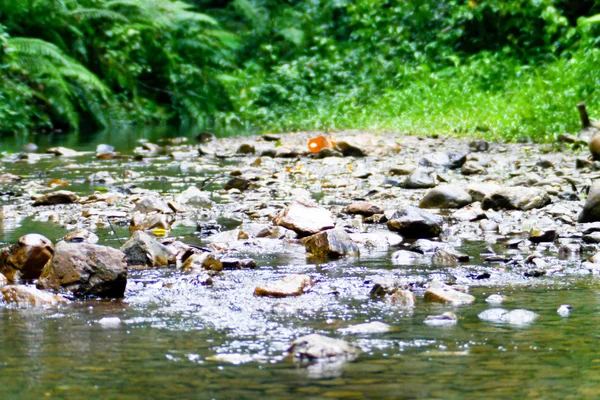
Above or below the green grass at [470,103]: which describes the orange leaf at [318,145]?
below

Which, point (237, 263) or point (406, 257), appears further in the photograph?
point (406, 257)

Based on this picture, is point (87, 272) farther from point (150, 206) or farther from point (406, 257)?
point (150, 206)

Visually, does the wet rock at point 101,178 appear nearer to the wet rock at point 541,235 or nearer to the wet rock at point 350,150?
the wet rock at point 350,150

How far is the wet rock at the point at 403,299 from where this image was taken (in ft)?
7.98

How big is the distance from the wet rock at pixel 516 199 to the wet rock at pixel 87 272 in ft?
8.19

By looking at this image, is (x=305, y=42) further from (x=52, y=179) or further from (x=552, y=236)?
(x=552, y=236)

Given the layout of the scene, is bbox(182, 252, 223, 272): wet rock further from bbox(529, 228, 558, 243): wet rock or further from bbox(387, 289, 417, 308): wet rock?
bbox(529, 228, 558, 243): wet rock

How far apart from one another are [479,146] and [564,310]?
5825 mm

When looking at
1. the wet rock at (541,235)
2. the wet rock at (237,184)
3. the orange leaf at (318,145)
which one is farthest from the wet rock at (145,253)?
the orange leaf at (318,145)

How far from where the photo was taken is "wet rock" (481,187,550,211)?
4.46 meters

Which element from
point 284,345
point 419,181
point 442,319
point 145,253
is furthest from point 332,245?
point 419,181

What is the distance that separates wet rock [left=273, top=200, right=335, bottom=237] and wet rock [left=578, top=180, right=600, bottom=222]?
4.01ft

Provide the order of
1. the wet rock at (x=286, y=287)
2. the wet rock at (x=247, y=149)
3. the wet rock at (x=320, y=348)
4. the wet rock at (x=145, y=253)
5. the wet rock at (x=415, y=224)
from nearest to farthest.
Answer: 1. the wet rock at (x=320, y=348)
2. the wet rock at (x=286, y=287)
3. the wet rock at (x=145, y=253)
4. the wet rock at (x=415, y=224)
5. the wet rock at (x=247, y=149)

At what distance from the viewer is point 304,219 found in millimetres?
3844
